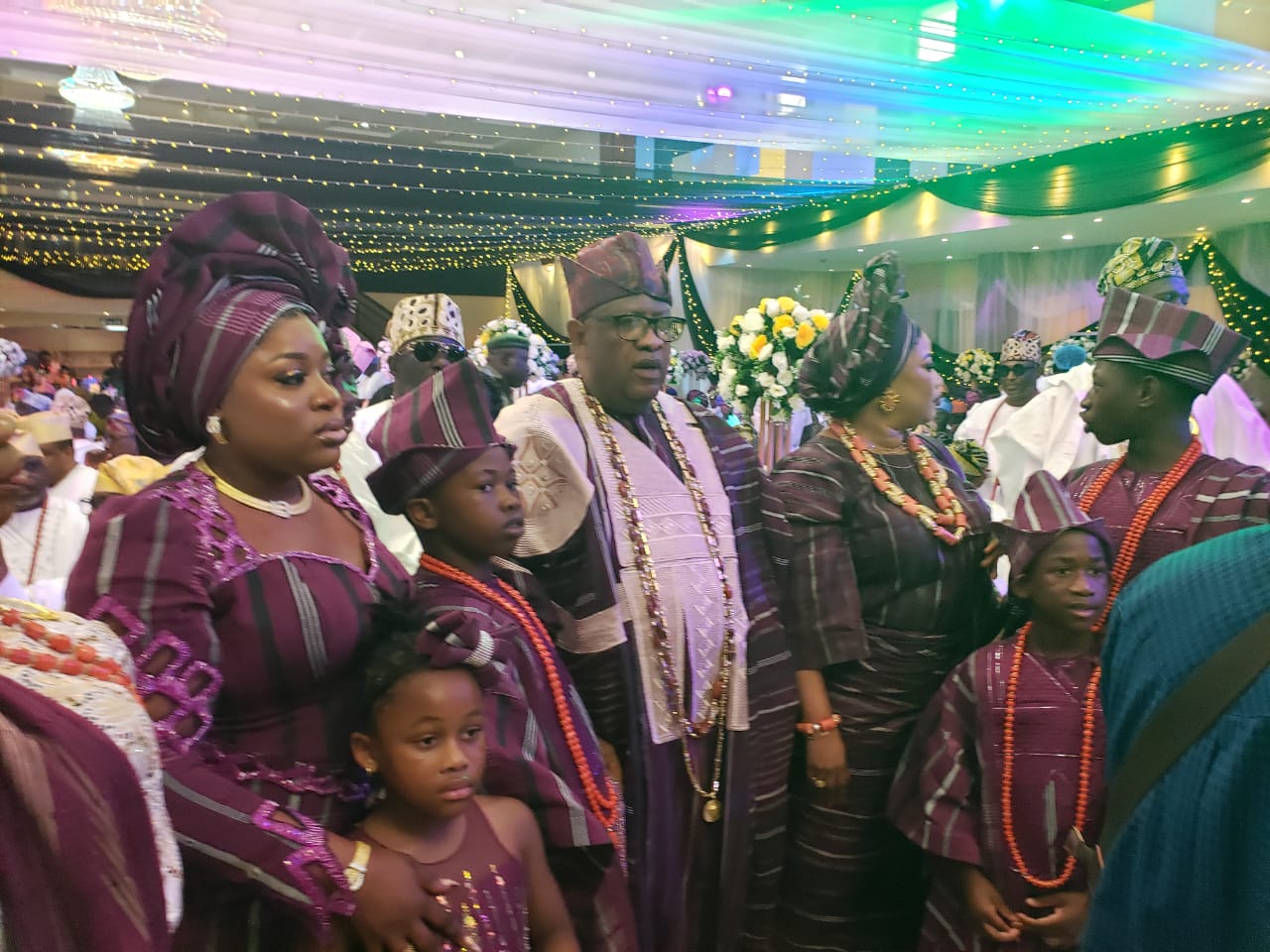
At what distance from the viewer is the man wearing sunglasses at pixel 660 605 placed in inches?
82.9

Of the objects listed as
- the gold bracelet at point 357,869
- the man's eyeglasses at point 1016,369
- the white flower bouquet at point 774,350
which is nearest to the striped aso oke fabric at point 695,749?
the gold bracelet at point 357,869

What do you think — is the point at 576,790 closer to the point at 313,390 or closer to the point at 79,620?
the point at 313,390

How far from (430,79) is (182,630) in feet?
12.9

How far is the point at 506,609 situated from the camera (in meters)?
1.75

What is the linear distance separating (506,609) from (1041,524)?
1256mm

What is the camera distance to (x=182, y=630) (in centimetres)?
116

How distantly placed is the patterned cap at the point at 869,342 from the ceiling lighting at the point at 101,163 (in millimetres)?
6740

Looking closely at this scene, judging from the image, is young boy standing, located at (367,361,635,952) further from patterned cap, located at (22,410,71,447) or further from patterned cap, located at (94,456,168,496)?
patterned cap, located at (22,410,71,447)

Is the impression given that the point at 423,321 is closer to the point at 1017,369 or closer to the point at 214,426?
the point at 214,426

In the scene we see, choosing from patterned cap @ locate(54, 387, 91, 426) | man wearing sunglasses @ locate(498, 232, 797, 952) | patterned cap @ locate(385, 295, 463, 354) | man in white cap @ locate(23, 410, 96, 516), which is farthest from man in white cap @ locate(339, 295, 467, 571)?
patterned cap @ locate(54, 387, 91, 426)

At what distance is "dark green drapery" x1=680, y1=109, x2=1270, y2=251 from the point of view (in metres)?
6.09

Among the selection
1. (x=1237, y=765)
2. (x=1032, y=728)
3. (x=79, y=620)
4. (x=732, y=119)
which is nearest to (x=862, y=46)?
(x=732, y=119)

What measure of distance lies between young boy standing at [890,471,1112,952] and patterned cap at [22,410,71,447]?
141 inches

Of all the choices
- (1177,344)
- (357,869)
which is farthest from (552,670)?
(1177,344)
